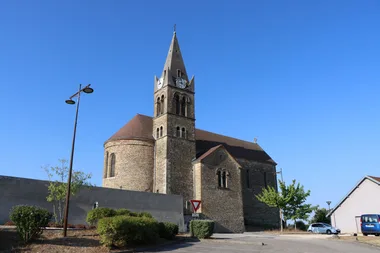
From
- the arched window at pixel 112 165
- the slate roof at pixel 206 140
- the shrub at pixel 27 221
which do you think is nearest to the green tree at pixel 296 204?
the slate roof at pixel 206 140

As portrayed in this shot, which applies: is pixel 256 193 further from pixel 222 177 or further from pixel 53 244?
pixel 53 244

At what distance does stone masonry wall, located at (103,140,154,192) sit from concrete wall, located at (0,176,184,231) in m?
5.05

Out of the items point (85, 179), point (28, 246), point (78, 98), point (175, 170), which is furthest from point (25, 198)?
point (175, 170)

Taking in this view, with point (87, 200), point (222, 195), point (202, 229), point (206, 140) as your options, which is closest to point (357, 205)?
point (222, 195)

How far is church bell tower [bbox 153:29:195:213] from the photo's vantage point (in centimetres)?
3459

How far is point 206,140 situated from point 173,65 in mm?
10480

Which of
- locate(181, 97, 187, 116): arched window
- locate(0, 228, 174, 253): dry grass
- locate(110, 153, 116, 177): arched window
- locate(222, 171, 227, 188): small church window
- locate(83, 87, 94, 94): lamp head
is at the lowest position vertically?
locate(0, 228, 174, 253): dry grass

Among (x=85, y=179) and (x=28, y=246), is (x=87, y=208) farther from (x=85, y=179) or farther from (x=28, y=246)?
(x=28, y=246)

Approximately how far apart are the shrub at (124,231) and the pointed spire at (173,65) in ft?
80.7

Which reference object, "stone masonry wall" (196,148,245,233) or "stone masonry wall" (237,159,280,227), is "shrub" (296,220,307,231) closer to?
Answer: "stone masonry wall" (237,159,280,227)

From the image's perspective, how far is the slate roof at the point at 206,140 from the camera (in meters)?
36.6

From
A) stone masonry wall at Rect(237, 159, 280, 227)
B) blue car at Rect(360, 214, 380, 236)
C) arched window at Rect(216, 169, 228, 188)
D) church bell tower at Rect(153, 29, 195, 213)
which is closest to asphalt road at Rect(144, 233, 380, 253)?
blue car at Rect(360, 214, 380, 236)

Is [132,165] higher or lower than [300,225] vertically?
higher

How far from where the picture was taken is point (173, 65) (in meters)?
39.6
